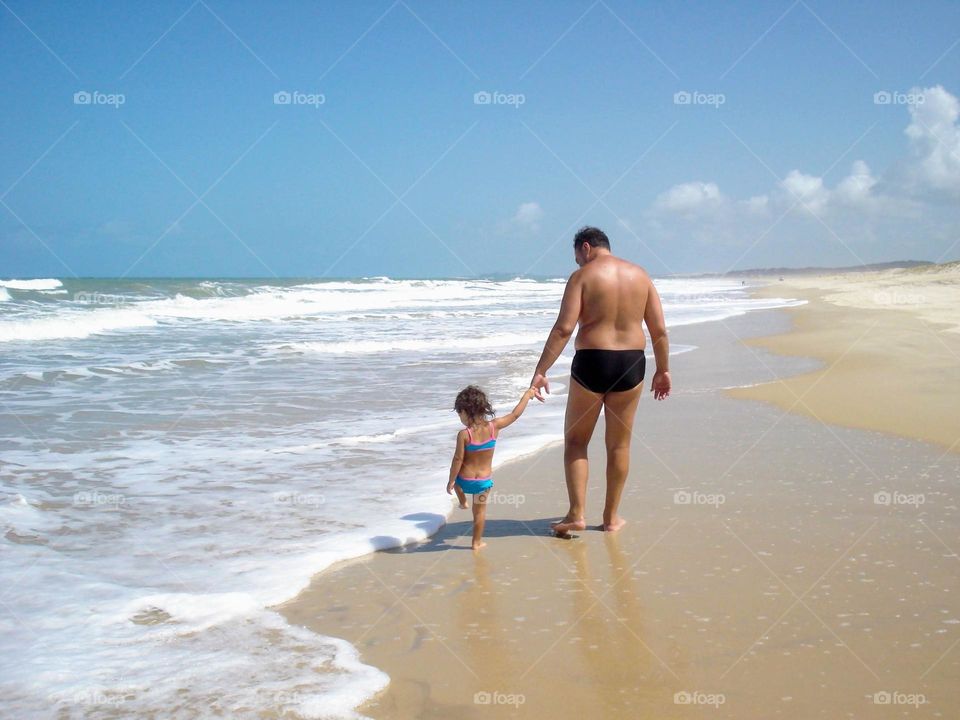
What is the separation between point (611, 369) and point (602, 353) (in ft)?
0.33

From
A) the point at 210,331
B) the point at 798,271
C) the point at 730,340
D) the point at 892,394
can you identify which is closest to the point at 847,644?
the point at 892,394

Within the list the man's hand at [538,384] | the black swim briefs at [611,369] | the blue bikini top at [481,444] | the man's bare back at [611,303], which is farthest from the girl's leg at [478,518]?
the man's bare back at [611,303]

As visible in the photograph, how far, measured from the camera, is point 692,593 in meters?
3.56

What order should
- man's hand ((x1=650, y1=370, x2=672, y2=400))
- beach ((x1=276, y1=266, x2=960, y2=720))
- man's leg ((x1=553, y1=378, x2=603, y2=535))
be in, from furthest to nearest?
man's hand ((x1=650, y1=370, x2=672, y2=400)) < man's leg ((x1=553, y1=378, x2=603, y2=535)) < beach ((x1=276, y1=266, x2=960, y2=720))

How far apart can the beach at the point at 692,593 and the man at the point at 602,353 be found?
336 millimetres

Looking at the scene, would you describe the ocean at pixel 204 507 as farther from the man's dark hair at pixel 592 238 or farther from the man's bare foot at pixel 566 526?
the man's dark hair at pixel 592 238

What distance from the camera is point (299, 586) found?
3.79m

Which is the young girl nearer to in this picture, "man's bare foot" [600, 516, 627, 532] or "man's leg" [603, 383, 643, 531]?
"man's leg" [603, 383, 643, 531]

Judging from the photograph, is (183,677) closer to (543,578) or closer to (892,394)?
(543,578)

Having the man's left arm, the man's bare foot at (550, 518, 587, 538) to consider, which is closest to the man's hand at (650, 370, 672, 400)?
the man's left arm

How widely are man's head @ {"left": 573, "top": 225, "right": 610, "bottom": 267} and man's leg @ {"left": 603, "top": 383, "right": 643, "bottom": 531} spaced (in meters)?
0.77

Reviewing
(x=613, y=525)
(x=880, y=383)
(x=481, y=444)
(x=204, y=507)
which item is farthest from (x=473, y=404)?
(x=880, y=383)

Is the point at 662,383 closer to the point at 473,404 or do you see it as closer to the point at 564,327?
the point at 564,327

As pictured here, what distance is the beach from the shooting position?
272cm
